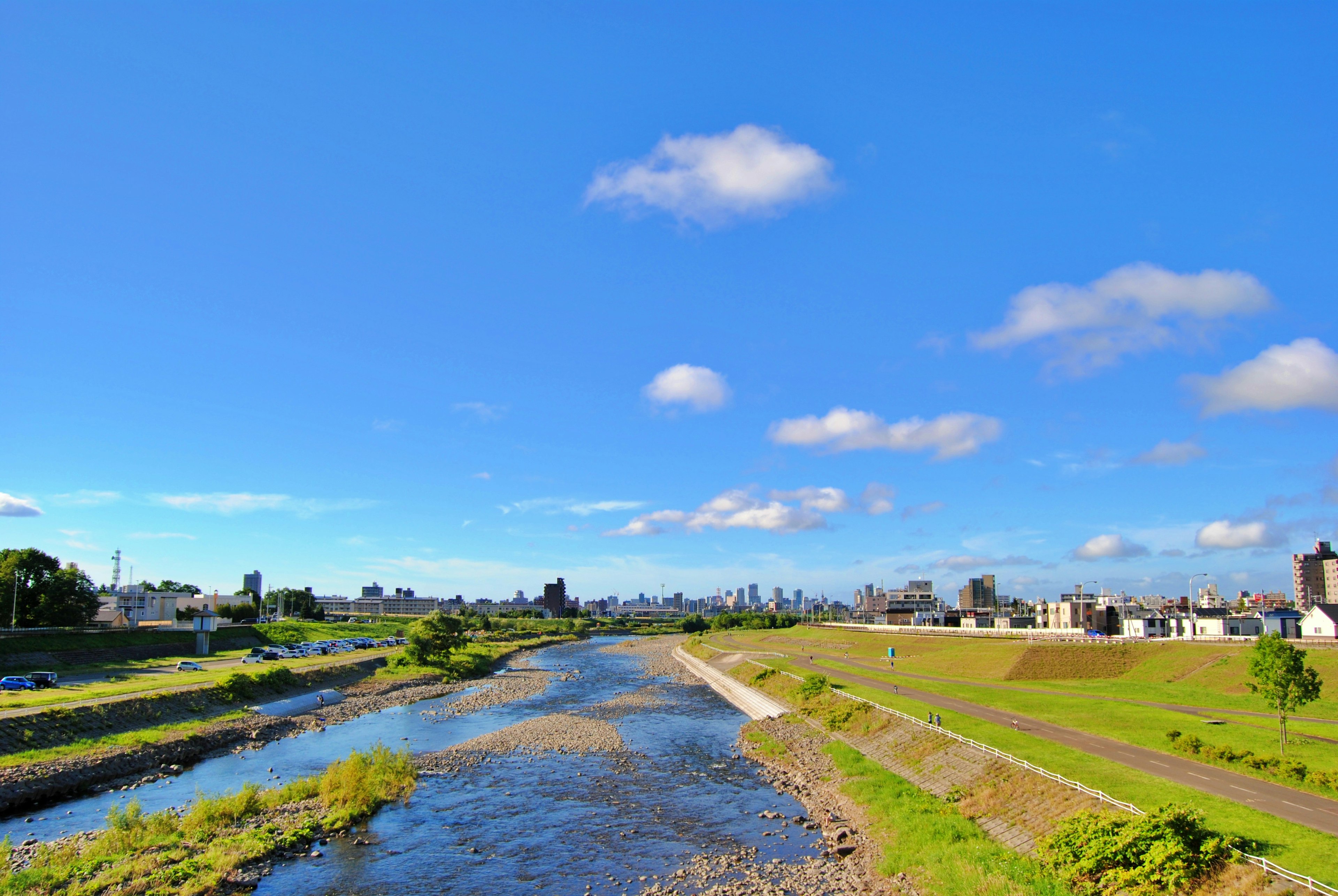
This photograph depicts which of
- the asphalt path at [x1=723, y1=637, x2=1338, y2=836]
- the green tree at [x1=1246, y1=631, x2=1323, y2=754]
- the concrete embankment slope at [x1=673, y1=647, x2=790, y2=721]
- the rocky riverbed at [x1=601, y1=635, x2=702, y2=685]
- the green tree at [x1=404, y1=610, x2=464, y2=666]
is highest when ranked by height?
the green tree at [x1=1246, y1=631, x2=1323, y2=754]

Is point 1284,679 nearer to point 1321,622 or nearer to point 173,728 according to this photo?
point 1321,622

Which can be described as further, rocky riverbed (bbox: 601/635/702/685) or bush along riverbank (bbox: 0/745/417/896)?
rocky riverbed (bbox: 601/635/702/685)

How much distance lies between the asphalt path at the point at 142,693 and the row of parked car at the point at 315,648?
209 cm

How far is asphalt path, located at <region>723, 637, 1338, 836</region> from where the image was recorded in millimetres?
27625

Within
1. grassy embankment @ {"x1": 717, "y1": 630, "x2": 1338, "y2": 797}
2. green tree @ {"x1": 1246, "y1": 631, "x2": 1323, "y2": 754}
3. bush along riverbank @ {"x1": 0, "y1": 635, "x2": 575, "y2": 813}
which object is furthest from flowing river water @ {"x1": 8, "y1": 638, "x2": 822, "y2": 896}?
green tree @ {"x1": 1246, "y1": 631, "x2": 1323, "y2": 754}

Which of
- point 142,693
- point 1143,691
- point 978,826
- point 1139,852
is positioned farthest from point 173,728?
point 1143,691

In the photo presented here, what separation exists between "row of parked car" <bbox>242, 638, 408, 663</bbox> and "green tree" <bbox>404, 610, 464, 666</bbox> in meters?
16.1

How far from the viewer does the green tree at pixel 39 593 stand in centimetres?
10512

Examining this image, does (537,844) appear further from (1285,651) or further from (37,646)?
(37,646)

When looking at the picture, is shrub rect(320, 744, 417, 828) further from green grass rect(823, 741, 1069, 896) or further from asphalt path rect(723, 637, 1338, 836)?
→ asphalt path rect(723, 637, 1338, 836)

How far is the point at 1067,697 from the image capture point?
203 ft

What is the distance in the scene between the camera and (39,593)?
354ft

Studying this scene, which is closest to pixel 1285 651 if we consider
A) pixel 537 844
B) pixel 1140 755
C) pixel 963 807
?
pixel 1140 755

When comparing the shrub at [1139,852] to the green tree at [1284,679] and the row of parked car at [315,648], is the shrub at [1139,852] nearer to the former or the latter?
the green tree at [1284,679]
